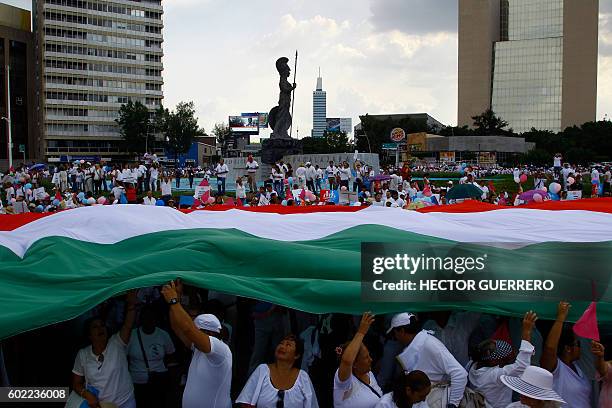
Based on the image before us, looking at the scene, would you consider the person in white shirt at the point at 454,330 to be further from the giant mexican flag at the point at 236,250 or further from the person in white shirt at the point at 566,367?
the person in white shirt at the point at 566,367

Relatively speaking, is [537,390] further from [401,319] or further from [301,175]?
[301,175]

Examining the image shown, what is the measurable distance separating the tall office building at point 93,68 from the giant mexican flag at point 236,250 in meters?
80.6

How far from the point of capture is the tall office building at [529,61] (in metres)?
122

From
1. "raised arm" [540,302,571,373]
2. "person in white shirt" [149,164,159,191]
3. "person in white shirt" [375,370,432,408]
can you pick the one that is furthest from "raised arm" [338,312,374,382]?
"person in white shirt" [149,164,159,191]

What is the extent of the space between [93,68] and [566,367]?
8846 cm

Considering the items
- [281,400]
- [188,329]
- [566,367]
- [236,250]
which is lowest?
[281,400]

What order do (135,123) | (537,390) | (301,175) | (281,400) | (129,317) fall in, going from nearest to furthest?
(537,390) < (281,400) < (129,317) < (301,175) < (135,123)

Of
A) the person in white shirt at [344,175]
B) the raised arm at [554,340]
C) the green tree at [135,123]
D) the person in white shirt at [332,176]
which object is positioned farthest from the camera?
the green tree at [135,123]

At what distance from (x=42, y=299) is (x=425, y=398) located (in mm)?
2997

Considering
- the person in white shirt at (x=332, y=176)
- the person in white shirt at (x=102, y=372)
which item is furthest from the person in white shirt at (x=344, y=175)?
the person in white shirt at (x=102, y=372)

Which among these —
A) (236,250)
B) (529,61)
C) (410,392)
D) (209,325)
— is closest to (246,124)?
(529,61)

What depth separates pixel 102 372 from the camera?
5.09 m

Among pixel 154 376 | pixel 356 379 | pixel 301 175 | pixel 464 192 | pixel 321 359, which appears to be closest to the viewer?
pixel 356 379

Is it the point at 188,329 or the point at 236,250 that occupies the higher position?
the point at 236,250
